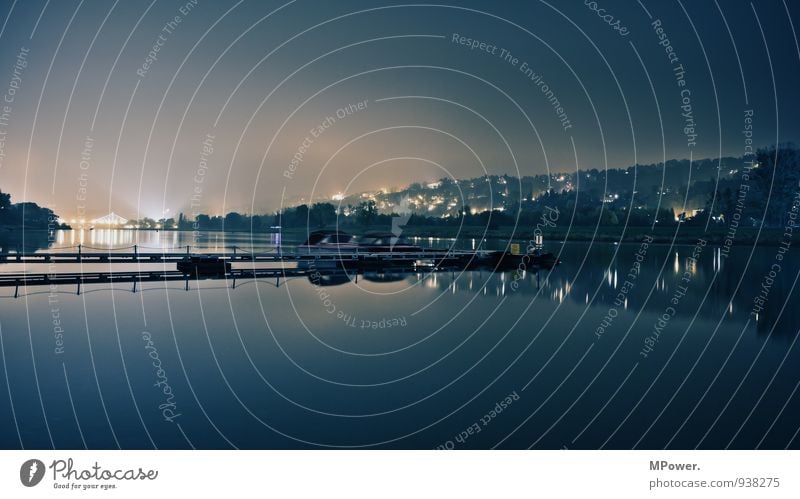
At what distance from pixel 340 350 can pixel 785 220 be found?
10899 cm

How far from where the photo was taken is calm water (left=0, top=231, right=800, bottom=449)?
934 cm

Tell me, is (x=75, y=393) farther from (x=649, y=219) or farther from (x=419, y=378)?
(x=649, y=219)

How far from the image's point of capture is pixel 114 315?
66.3ft
